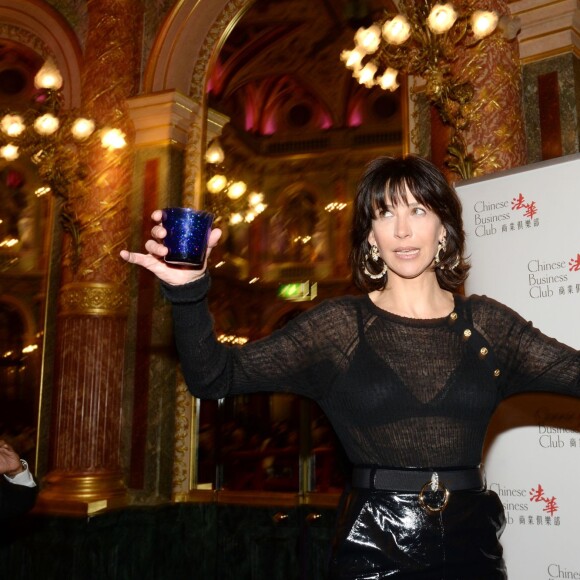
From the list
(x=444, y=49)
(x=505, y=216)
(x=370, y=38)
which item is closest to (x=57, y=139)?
(x=370, y=38)

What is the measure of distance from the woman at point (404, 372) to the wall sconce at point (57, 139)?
4879mm

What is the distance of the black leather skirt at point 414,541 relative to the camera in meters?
1.67

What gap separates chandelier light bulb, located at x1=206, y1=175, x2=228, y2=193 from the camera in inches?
267

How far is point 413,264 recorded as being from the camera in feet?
6.15

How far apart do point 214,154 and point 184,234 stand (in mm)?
5406

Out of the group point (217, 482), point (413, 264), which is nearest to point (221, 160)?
point (217, 482)

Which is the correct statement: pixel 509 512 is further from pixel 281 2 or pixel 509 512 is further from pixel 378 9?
pixel 281 2

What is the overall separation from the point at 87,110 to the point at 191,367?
17.9 ft

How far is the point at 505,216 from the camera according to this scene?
344cm

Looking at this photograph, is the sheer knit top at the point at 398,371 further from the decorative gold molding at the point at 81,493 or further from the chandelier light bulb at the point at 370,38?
the decorative gold molding at the point at 81,493

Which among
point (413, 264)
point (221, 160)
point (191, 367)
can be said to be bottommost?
point (191, 367)

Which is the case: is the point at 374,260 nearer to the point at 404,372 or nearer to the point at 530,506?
the point at 404,372

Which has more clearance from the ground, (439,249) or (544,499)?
(439,249)

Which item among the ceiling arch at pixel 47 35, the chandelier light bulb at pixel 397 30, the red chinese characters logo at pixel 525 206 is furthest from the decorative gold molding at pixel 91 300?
the red chinese characters logo at pixel 525 206
